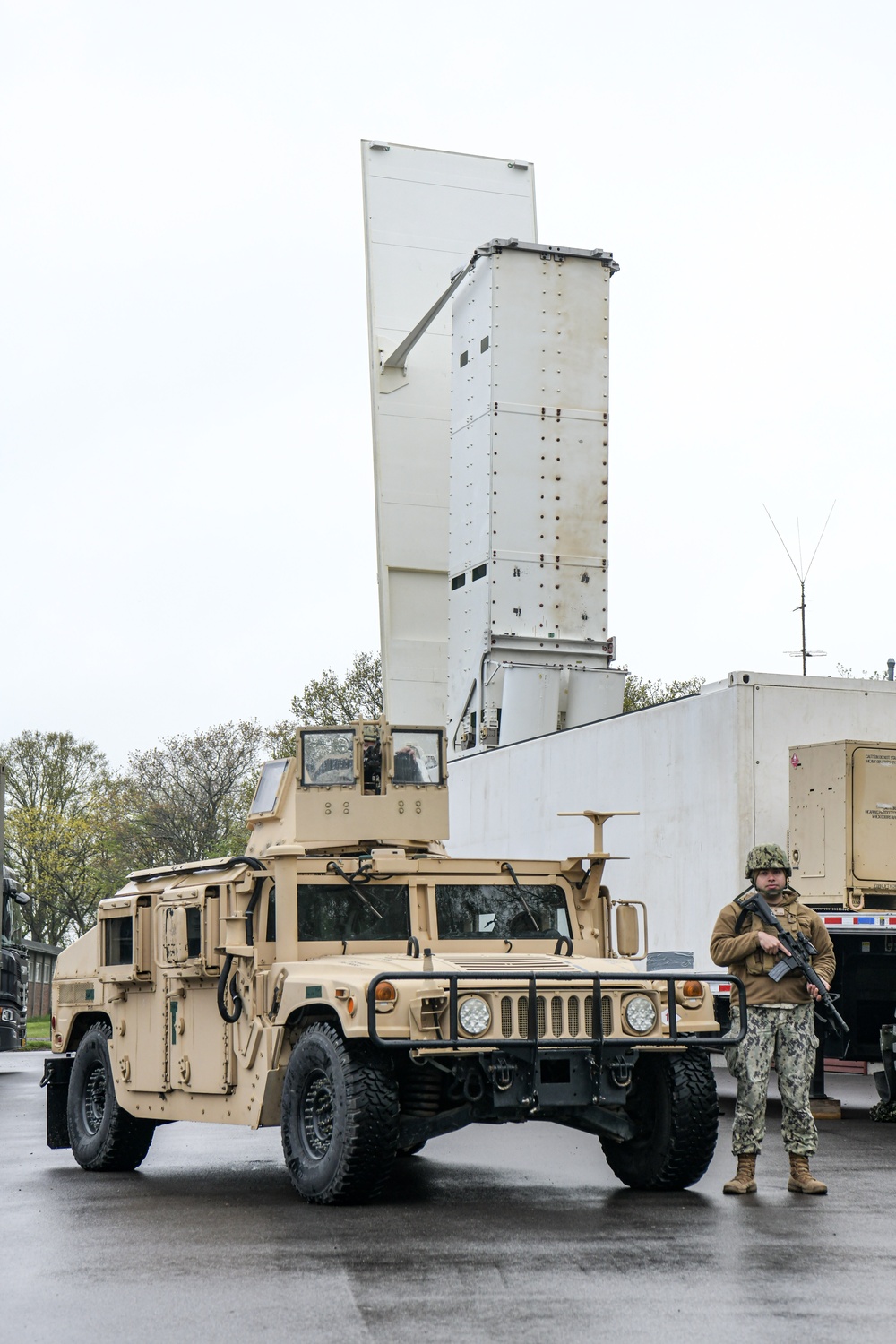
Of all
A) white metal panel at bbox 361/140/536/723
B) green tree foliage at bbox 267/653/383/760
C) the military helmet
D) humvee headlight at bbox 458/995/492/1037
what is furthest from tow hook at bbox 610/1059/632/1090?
green tree foliage at bbox 267/653/383/760

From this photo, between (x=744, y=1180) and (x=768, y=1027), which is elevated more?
(x=768, y=1027)

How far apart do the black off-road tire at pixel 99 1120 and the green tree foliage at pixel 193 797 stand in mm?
40656

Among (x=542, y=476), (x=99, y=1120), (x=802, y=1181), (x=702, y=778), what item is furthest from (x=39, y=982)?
(x=802, y=1181)

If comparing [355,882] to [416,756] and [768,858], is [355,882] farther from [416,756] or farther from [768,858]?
[768,858]

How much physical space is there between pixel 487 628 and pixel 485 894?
10.1 metres

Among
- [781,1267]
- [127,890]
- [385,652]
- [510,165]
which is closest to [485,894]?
[127,890]

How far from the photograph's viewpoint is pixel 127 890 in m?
12.0

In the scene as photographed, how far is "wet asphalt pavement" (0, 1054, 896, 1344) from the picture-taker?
6.11 m

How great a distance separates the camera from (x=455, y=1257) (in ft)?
24.2

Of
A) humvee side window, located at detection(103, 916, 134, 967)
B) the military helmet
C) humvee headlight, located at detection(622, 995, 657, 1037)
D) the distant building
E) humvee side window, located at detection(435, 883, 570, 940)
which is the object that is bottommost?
the distant building

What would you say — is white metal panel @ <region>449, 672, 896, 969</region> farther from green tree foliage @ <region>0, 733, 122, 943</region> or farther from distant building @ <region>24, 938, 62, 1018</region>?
green tree foliage @ <region>0, 733, 122, 943</region>

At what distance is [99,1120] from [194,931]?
1.93 metres

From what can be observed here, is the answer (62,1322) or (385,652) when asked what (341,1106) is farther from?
(385,652)

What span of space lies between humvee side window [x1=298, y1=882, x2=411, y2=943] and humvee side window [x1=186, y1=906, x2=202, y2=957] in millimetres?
737
